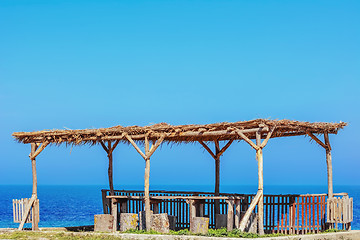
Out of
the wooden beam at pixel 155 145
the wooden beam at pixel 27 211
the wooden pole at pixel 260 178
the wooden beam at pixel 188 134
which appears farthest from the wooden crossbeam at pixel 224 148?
the wooden beam at pixel 27 211

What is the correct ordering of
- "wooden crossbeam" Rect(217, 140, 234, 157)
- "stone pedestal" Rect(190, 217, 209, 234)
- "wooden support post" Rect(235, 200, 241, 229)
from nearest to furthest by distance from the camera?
"wooden support post" Rect(235, 200, 241, 229) → "stone pedestal" Rect(190, 217, 209, 234) → "wooden crossbeam" Rect(217, 140, 234, 157)

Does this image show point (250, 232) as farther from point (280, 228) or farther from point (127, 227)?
point (127, 227)

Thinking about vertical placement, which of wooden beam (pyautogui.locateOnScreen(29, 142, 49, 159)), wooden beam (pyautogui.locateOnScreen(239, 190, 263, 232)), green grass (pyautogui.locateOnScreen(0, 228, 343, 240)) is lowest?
green grass (pyautogui.locateOnScreen(0, 228, 343, 240))

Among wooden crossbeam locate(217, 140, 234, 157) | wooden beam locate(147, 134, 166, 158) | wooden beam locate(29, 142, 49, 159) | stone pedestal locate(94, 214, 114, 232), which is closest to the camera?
wooden beam locate(147, 134, 166, 158)

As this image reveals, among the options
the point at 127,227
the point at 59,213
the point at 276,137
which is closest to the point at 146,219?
the point at 127,227

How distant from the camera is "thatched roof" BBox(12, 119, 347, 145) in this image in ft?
58.3

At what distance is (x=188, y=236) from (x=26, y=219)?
675cm

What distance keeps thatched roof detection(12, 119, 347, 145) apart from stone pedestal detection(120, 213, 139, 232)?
243cm

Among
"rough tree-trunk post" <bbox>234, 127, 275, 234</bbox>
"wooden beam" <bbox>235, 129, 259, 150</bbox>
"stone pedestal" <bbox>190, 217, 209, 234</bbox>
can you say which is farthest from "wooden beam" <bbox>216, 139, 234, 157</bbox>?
"rough tree-trunk post" <bbox>234, 127, 275, 234</bbox>

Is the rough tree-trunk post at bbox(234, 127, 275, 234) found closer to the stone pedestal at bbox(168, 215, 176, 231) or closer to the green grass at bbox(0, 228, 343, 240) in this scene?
the green grass at bbox(0, 228, 343, 240)

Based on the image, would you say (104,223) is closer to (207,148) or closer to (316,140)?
(207,148)

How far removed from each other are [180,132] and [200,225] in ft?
9.35

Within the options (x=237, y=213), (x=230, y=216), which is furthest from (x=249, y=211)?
(x=230, y=216)

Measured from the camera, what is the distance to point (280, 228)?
19578mm
